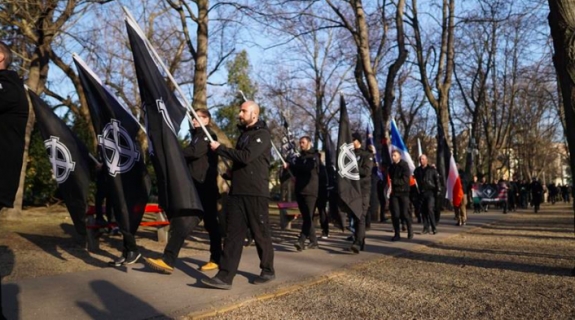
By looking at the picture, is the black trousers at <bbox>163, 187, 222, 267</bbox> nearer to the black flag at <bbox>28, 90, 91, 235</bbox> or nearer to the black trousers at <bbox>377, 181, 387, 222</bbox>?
the black flag at <bbox>28, 90, 91, 235</bbox>

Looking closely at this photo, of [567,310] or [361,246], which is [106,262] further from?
[567,310]

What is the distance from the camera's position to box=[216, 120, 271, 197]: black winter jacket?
634 cm

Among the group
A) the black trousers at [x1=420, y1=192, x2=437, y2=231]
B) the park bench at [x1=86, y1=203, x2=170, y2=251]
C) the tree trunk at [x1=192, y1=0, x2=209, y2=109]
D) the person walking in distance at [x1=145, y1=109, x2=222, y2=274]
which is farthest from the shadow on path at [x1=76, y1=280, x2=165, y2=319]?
the black trousers at [x1=420, y1=192, x2=437, y2=231]

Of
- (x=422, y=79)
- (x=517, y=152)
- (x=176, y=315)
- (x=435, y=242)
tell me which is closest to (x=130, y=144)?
(x=176, y=315)

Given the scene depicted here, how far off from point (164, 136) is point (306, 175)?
12.6 ft

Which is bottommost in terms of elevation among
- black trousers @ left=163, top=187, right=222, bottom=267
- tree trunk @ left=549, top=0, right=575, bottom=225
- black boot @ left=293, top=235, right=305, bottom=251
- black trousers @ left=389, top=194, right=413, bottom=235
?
black boot @ left=293, top=235, right=305, bottom=251

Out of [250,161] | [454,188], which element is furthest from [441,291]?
[454,188]

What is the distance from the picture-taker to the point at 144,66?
6.69m

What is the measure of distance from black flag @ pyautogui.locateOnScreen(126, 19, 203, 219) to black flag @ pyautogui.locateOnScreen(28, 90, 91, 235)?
A: 1443mm

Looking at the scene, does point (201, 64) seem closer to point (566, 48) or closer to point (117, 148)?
point (117, 148)

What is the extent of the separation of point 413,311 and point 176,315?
2211 millimetres

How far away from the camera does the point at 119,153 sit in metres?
7.32

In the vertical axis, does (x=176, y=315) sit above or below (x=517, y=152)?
below

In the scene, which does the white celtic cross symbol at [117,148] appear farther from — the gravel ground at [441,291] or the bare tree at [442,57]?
the bare tree at [442,57]
